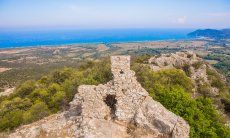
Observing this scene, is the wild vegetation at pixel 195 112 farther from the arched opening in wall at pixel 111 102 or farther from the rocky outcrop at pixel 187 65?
the rocky outcrop at pixel 187 65

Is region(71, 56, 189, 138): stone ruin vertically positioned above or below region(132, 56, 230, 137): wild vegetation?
above

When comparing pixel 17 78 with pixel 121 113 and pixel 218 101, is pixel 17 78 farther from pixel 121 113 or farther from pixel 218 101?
pixel 121 113

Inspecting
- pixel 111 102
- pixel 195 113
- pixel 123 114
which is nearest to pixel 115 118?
pixel 123 114

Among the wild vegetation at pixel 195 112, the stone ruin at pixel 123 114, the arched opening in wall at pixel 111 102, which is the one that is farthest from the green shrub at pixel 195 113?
the arched opening in wall at pixel 111 102

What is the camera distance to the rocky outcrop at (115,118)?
57.3ft

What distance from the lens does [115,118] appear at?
62.6 ft

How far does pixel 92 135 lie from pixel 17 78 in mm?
122290

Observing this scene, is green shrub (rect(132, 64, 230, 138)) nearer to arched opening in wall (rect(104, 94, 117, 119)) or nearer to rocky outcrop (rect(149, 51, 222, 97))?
arched opening in wall (rect(104, 94, 117, 119))

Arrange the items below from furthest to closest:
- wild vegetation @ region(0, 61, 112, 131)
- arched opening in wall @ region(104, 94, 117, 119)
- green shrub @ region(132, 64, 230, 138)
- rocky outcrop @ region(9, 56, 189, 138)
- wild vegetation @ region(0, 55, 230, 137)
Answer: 1. wild vegetation @ region(0, 61, 112, 131)
2. wild vegetation @ region(0, 55, 230, 137)
3. green shrub @ region(132, 64, 230, 138)
4. arched opening in wall @ region(104, 94, 117, 119)
5. rocky outcrop @ region(9, 56, 189, 138)

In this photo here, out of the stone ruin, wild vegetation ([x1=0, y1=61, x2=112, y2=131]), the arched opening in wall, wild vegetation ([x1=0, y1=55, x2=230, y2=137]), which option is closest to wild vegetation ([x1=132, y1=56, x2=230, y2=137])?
wild vegetation ([x1=0, y1=55, x2=230, y2=137])

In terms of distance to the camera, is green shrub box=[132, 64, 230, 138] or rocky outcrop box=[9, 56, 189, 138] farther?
green shrub box=[132, 64, 230, 138]

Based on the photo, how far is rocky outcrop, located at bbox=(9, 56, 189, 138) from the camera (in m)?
17.5

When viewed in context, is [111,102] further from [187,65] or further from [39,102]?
[187,65]

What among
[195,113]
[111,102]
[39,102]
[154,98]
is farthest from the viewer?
[39,102]
